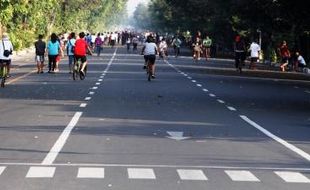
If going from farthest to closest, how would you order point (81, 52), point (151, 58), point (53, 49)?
→ point (53, 49), point (151, 58), point (81, 52)

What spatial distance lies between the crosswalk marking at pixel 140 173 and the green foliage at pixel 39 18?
34.8 meters

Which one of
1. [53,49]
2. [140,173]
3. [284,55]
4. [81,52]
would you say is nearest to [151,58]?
[81,52]

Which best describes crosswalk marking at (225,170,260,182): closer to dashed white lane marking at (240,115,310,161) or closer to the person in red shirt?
dashed white lane marking at (240,115,310,161)

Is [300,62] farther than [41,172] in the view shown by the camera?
Yes

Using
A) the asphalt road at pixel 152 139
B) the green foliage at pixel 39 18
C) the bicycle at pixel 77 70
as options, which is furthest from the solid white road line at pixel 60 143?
the green foliage at pixel 39 18

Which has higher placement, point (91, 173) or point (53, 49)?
point (53, 49)

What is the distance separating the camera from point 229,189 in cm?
943

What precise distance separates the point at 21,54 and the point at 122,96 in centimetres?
4423

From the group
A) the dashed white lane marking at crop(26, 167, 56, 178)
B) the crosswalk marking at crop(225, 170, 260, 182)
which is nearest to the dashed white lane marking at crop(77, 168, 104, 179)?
the dashed white lane marking at crop(26, 167, 56, 178)

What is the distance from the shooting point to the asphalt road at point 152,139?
10.1m

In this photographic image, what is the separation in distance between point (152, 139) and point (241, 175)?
395cm

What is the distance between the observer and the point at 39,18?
76375 mm

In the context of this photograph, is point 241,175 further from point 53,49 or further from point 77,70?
point 53,49

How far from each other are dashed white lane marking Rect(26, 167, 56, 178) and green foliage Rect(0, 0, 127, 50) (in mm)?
34548
